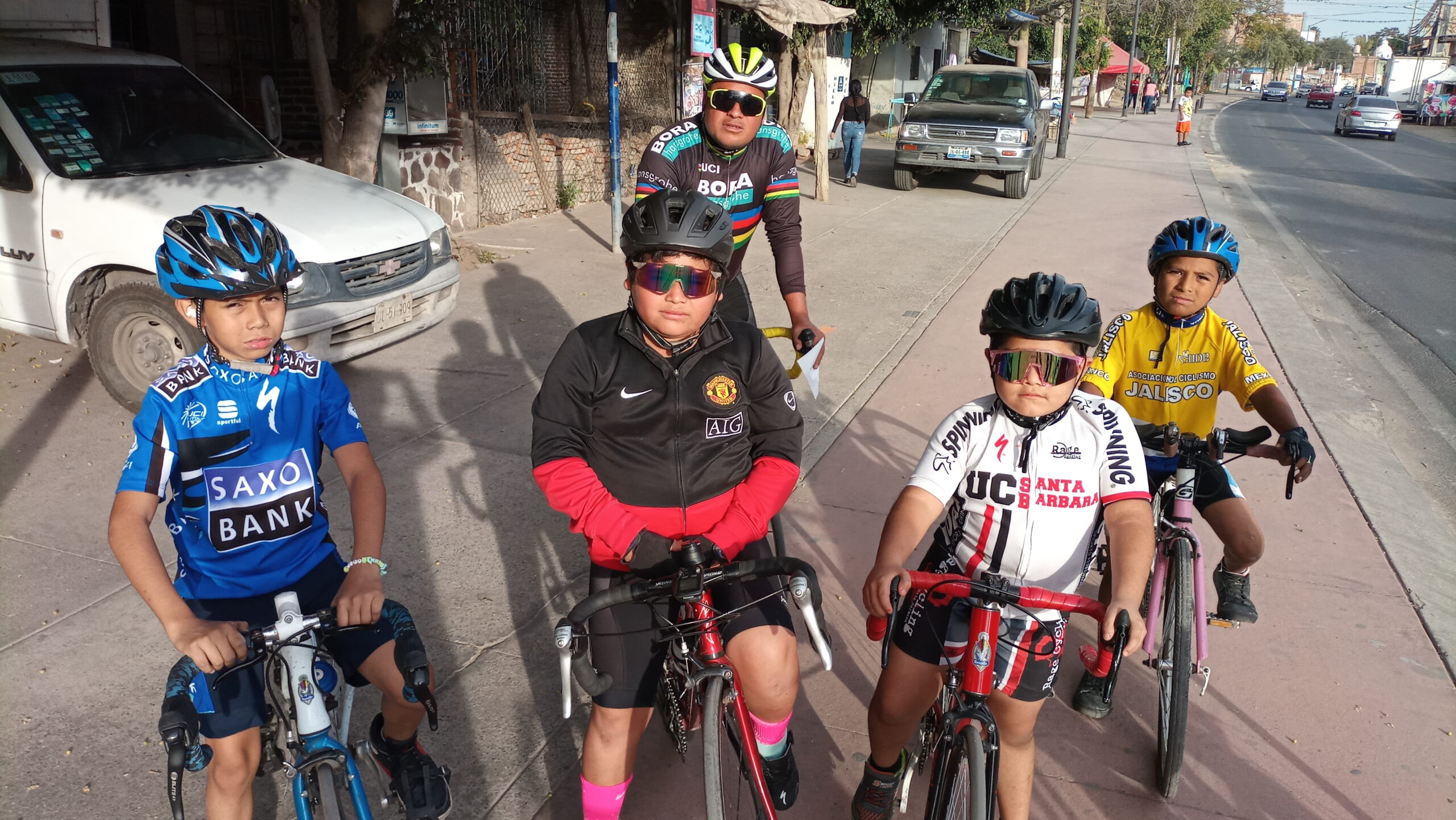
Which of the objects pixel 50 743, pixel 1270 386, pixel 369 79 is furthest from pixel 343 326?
pixel 1270 386

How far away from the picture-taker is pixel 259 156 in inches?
267

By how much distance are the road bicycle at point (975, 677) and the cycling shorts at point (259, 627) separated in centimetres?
131

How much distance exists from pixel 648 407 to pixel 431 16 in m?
7.51

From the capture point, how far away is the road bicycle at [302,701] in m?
2.16

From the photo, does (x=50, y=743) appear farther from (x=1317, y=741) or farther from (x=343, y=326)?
(x=1317, y=741)

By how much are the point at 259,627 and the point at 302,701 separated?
0.29m

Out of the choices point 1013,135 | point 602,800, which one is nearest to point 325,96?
point 602,800

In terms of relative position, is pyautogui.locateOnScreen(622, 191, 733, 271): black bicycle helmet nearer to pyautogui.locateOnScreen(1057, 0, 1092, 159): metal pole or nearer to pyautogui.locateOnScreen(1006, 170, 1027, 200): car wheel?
pyautogui.locateOnScreen(1006, 170, 1027, 200): car wheel

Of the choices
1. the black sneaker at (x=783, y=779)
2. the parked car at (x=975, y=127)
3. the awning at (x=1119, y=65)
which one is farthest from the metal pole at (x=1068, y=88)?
the awning at (x=1119, y=65)

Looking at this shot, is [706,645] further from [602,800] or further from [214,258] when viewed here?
[214,258]

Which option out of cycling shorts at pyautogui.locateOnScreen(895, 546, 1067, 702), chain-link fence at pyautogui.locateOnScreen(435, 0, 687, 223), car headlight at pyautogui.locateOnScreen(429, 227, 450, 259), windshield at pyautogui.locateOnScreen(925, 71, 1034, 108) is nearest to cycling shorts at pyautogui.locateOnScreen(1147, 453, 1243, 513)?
cycling shorts at pyautogui.locateOnScreen(895, 546, 1067, 702)

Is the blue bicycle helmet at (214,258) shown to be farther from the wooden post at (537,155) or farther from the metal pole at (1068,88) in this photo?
the metal pole at (1068,88)

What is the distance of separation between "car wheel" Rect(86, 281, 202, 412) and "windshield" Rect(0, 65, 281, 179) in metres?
0.81

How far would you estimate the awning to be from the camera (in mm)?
54594
